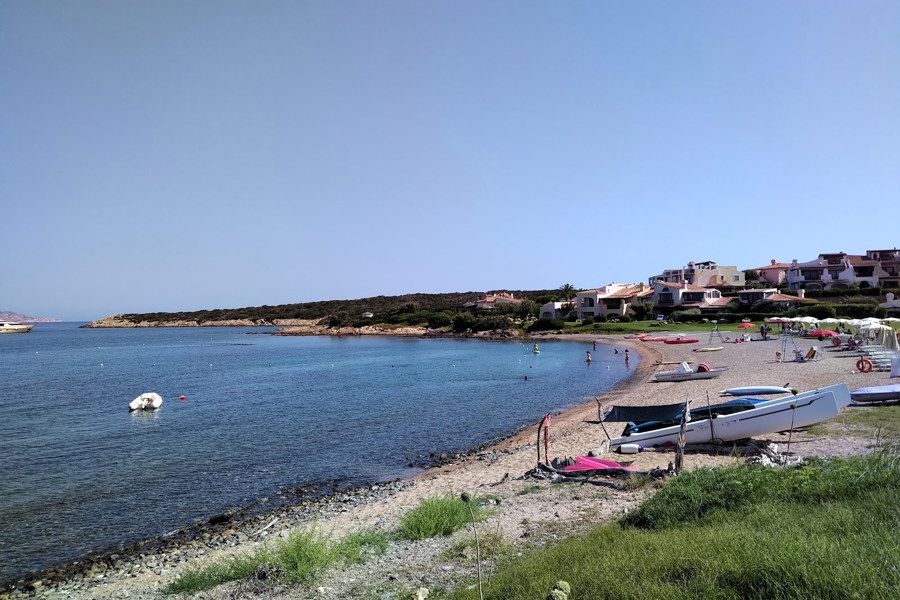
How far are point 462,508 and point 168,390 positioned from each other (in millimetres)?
39272

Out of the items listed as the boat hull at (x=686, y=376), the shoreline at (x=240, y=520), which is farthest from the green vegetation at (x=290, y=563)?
the boat hull at (x=686, y=376)

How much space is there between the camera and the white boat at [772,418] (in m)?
16.1

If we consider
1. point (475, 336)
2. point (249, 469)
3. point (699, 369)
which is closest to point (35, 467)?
point (249, 469)

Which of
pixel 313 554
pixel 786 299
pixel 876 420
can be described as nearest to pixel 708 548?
pixel 313 554

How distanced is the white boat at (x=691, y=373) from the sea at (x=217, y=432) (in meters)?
4.52

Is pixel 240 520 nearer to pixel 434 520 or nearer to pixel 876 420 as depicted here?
pixel 434 520

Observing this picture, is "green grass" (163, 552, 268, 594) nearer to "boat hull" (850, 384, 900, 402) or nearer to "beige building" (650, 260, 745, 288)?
"boat hull" (850, 384, 900, 402)

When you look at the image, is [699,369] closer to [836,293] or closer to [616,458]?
[616,458]

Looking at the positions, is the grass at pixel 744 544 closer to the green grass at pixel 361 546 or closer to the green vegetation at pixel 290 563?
the green grass at pixel 361 546

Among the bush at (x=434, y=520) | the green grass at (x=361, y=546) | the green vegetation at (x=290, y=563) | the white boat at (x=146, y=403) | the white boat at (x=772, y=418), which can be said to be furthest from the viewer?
the white boat at (x=146, y=403)

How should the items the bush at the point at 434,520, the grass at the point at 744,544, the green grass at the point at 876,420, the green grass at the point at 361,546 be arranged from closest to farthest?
the grass at the point at 744,544
the green grass at the point at 361,546
the bush at the point at 434,520
the green grass at the point at 876,420

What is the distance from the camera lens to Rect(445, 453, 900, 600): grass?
5.23 m

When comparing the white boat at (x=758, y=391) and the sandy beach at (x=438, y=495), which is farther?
the white boat at (x=758, y=391)

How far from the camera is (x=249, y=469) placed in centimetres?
2077
